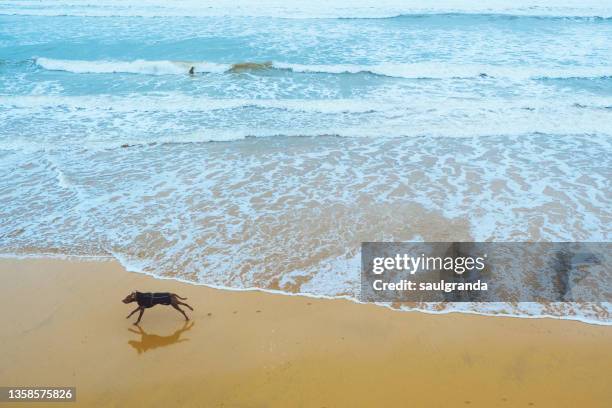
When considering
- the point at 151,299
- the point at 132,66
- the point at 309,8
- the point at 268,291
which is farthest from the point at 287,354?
the point at 309,8

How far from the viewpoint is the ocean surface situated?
7.40 m

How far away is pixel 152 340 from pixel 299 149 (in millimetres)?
6438

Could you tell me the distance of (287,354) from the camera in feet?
17.2

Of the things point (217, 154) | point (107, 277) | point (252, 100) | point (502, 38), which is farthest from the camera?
point (502, 38)

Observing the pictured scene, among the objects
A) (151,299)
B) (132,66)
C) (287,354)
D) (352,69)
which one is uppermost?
(132,66)

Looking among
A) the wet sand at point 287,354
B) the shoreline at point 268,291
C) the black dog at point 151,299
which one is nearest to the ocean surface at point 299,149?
the shoreline at point 268,291

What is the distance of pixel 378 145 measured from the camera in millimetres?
11188

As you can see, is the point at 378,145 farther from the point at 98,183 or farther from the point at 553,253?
the point at 98,183

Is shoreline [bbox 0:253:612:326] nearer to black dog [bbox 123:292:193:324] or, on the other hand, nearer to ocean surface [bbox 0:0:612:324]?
ocean surface [bbox 0:0:612:324]

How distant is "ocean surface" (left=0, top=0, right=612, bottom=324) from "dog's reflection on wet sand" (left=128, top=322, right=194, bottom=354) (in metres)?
1.05

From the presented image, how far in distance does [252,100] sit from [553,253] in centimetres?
1028

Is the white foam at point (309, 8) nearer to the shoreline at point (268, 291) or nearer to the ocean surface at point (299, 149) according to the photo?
the ocean surface at point (299, 149)

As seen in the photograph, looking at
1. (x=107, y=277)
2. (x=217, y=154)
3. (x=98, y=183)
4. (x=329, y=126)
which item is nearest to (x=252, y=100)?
(x=329, y=126)

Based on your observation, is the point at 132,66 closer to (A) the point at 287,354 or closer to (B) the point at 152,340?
(B) the point at 152,340
